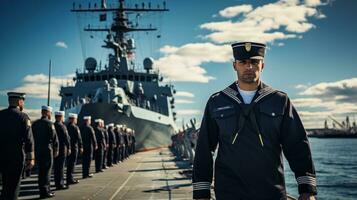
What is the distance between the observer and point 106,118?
22.5 metres

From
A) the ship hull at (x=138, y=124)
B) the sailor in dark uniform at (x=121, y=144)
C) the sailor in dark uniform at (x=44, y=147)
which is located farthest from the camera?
the ship hull at (x=138, y=124)

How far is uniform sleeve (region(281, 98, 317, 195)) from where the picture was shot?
251 centimetres

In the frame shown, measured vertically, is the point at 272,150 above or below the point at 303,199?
above

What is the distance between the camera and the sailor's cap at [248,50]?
2754mm

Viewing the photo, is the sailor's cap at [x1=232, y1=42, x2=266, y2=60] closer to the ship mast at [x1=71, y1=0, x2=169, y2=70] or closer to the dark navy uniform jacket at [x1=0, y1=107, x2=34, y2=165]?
the dark navy uniform jacket at [x1=0, y1=107, x2=34, y2=165]

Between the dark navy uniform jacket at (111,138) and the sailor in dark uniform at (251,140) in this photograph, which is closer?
the sailor in dark uniform at (251,140)

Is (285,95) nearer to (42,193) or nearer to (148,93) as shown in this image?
(42,193)

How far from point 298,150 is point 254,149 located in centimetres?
29

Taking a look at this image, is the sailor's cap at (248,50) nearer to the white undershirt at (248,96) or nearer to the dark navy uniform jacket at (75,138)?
the white undershirt at (248,96)

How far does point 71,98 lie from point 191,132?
1886 cm

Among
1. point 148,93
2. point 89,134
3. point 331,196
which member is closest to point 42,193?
point 89,134

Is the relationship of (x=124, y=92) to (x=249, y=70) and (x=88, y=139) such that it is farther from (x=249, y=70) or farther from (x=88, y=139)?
(x=249, y=70)

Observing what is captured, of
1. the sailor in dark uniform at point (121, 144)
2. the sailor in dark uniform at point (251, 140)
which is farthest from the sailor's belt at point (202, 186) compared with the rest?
the sailor in dark uniform at point (121, 144)

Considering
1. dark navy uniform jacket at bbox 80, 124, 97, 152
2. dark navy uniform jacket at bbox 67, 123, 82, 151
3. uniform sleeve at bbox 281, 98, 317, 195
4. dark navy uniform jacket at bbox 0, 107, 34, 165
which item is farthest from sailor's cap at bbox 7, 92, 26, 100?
dark navy uniform jacket at bbox 80, 124, 97, 152
